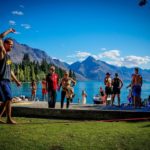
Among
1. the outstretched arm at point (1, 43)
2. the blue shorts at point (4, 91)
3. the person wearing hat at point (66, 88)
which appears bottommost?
the blue shorts at point (4, 91)

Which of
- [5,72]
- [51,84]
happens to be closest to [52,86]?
[51,84]

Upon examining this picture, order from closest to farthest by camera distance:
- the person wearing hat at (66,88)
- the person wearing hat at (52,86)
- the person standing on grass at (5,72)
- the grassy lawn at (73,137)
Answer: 1. the grassy lawn at (73,137)
2. the person standing on grass at (5,72)
3. the person wearing hat at (52,86)
4. the person wearing hat at (66,88)

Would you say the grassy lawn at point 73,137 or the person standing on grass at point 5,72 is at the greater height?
the person standing on grass at point 5,72

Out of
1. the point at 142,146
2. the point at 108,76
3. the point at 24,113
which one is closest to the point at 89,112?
the point at 24,113

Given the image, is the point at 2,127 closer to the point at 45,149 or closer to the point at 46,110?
the point at 45,149

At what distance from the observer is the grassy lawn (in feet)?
24.7

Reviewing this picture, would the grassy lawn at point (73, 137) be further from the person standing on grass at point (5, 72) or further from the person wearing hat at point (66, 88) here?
the person wearing hat at point (66, 88)

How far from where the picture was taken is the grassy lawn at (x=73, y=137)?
7.54m

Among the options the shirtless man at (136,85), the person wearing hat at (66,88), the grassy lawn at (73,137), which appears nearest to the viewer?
the grassy lawn at (73,137)

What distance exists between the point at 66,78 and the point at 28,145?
10.1 metres

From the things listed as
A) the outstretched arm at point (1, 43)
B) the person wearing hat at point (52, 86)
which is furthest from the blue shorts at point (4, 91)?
the person wearing hat at point (52, 86)

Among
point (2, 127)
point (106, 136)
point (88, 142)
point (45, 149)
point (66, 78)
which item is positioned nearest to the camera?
point (45, 149)

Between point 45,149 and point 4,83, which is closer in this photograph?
point 45,149

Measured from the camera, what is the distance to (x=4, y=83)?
9594 mm
